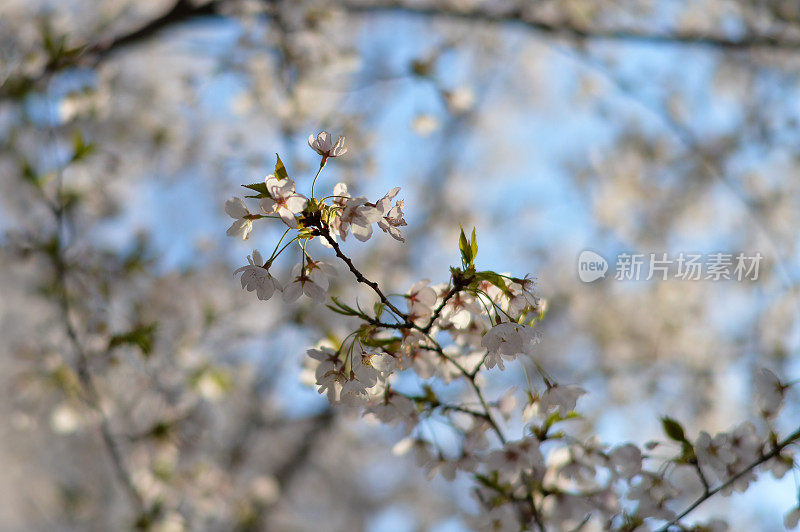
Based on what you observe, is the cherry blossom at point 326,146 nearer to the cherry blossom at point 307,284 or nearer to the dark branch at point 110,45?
the cherry blossom at point 307,284

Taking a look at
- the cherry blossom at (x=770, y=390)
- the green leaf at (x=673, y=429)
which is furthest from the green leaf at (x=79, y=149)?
the cherry blossom at (x=770, y=390)

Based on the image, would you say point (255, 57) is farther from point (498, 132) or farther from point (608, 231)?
point (498, 132)

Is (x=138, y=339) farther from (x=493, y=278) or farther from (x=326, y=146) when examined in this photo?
(x=493, y=278)

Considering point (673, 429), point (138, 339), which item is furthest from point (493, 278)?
point (138, 339)

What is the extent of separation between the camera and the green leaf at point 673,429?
1.04 metres

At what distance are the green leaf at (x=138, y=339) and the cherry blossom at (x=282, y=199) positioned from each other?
102 cm

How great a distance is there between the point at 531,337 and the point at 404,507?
248 inches

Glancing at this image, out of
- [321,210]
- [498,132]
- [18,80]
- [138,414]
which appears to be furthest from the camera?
[498,132]

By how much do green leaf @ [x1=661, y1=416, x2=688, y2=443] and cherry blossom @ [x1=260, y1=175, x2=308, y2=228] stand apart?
769 millimetres

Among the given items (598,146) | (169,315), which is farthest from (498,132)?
(169,315)

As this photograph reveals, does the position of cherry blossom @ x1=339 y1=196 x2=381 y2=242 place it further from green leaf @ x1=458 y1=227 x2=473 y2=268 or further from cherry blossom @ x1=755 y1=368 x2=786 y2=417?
cherry blossom @ x1=755 y1=368 x2=786 y2=417

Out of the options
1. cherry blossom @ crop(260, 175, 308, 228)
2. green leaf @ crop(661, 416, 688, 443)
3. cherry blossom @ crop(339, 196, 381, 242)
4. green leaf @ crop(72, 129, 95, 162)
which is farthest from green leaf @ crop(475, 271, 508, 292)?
green leaf @ crop(72, 129, 95, 162)

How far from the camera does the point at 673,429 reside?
1049 mm

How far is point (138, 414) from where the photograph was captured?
2172 millimetres
